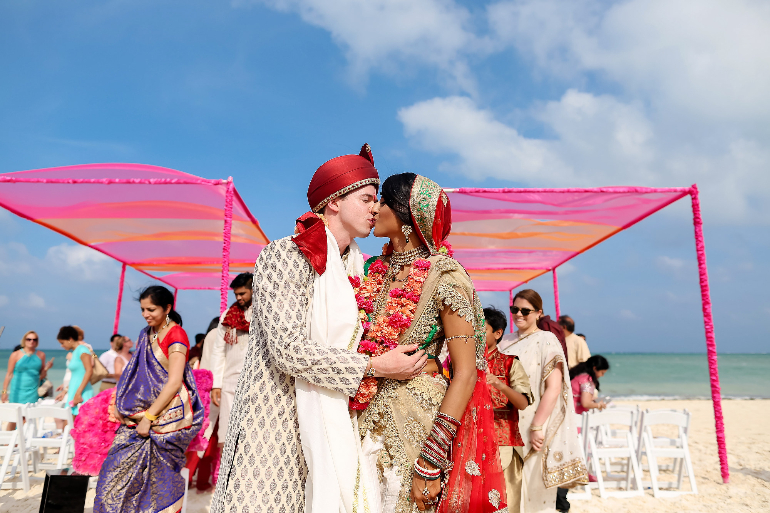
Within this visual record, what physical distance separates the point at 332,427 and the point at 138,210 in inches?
232

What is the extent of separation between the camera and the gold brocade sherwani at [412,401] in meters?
1.84

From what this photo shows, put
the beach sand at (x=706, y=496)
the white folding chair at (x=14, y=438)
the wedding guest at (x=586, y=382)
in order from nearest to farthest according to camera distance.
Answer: the beach sand at (x=706, y=496), the white folding chair at (x=14, y=438), the wedding guest at (x=586, y=382)

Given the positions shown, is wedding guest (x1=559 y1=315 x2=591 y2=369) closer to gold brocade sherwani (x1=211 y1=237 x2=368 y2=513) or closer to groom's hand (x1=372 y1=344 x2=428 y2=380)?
groom's hand (x1=372 y1=344 x2=428 y2=380)

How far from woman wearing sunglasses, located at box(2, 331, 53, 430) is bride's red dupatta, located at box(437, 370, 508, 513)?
8480mm

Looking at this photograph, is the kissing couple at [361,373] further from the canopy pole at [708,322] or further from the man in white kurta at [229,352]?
the canopy pole at [708,322]

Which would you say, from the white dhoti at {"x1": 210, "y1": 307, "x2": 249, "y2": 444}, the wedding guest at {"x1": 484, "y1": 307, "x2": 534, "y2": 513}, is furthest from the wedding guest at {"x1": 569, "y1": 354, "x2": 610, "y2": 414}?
the white dhoti at {"x1": 210, "y1": 307, "x2": 249, "y2": 444}

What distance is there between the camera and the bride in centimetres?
179

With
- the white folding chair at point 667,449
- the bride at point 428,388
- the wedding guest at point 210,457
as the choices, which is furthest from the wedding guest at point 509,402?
the wedding guest at point 210,457

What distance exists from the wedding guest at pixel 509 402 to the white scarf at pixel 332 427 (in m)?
1.80

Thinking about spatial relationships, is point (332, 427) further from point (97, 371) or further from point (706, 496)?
point (97, 371)

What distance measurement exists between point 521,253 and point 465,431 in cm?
700

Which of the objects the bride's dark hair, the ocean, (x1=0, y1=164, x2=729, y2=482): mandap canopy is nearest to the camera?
the bride's dark hair

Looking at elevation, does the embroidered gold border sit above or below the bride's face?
below

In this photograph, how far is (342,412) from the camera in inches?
65.7
